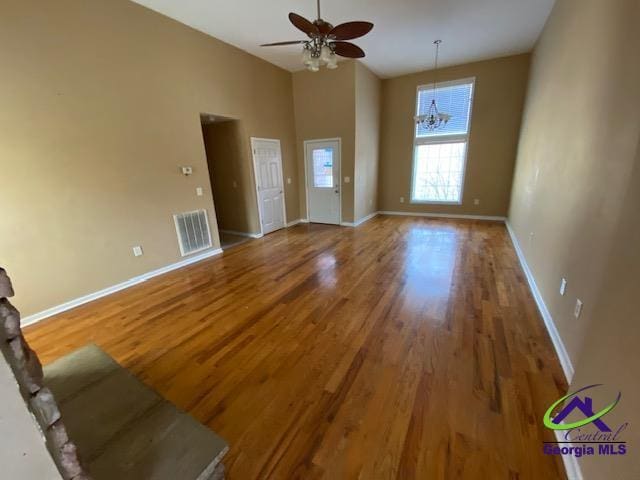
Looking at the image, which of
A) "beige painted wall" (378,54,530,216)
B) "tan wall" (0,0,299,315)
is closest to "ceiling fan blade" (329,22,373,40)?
"tan wall" (0,0,299,315)

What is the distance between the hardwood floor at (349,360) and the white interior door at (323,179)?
270 centimetres

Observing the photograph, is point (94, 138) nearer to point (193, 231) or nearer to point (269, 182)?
point (193, 231)

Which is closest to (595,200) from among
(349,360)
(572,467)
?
(572,467)

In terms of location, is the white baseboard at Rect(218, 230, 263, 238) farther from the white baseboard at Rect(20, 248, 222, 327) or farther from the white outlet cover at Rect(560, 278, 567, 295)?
the white outlet cover at Rect(560, 278, 567, 295)

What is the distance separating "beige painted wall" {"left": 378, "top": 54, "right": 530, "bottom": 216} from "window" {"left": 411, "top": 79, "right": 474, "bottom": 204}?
0.13 m

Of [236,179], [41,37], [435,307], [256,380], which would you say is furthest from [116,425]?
[236,179]

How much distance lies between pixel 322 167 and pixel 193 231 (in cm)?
330

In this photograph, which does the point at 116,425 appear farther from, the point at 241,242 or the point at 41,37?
the point at 241,242

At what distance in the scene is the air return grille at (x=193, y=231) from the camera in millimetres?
3966

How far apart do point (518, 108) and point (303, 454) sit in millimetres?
7209

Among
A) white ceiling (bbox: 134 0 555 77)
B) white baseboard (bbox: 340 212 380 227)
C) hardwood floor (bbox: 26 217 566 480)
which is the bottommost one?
hardwood floor (bbox: 26 217 566 480)

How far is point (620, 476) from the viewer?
0.91 meters

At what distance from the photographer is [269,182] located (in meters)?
5.63

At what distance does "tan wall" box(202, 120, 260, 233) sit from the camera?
5.05 m
